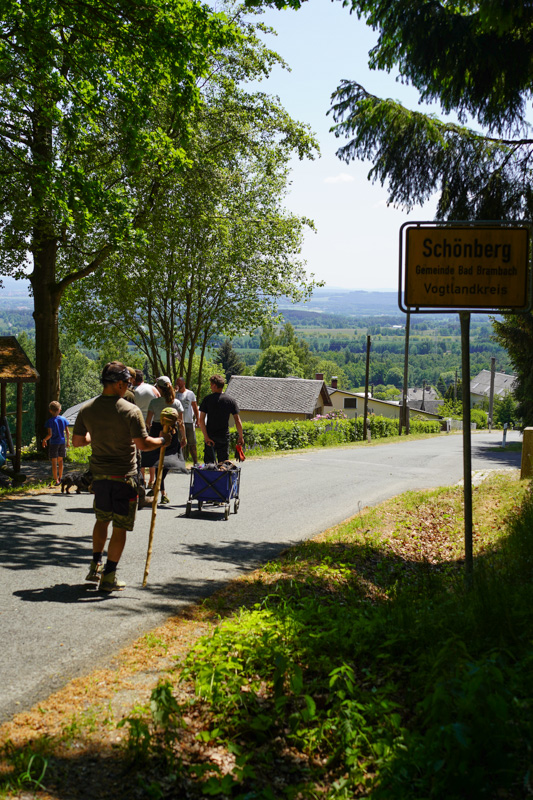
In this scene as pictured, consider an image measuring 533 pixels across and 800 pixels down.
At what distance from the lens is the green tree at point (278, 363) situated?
4887 inches

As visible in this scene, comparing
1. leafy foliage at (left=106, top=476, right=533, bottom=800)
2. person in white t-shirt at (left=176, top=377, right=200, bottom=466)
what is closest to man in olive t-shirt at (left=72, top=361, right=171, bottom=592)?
leafy foliage at (left=106, top=476, right=533, bottom=800)

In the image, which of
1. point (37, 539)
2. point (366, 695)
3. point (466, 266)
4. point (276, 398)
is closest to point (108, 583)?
point (37, 539)

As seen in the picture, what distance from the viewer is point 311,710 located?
386 centimetres

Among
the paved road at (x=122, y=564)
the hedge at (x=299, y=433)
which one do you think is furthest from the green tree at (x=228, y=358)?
the paved road at (x=122, y=564)

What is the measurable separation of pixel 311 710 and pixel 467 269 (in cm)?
358

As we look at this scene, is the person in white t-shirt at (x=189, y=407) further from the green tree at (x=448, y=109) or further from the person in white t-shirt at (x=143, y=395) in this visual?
the green tree at (x=448, y=109)

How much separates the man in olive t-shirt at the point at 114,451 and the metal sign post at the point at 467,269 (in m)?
2.48

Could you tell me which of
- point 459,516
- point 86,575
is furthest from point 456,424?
point 86,575

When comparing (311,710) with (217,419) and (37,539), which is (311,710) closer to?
(37,539)

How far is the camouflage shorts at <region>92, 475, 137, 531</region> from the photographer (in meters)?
6.35

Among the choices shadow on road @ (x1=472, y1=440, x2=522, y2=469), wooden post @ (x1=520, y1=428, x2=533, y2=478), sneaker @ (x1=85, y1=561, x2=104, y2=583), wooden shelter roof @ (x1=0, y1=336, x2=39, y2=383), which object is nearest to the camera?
sneaker @ (x1=85, y1=561, x2=104, y2=583)

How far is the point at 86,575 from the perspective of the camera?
701 cm

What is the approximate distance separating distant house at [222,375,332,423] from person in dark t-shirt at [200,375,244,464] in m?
60.7

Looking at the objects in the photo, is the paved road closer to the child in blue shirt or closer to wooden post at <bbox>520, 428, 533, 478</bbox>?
the child in blue shirt
